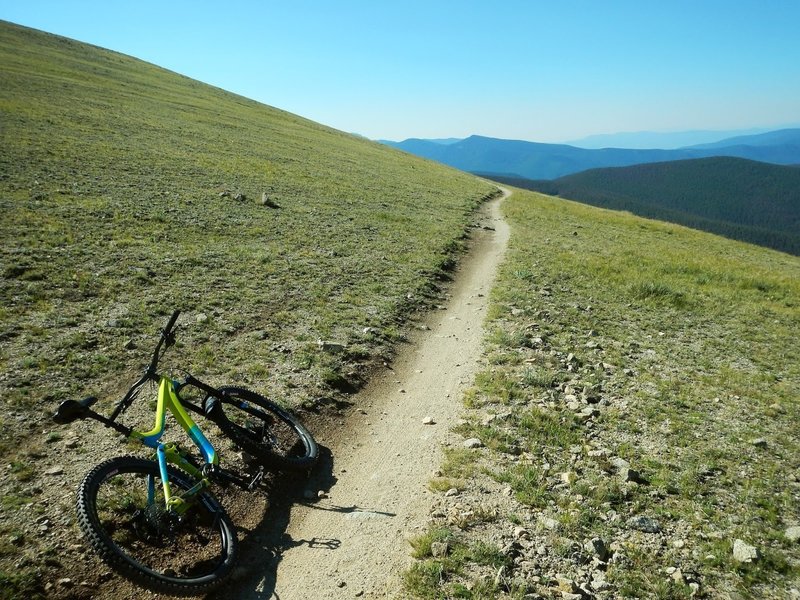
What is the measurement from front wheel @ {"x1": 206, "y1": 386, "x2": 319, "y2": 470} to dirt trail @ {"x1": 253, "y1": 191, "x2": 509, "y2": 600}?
0.70 meters

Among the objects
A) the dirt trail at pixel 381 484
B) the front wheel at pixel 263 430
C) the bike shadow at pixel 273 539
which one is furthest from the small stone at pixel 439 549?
the front wheel at pixel 263 430

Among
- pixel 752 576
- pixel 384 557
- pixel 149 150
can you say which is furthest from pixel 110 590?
pixel 149 150

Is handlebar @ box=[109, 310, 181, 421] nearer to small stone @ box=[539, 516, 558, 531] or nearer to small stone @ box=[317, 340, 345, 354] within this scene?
small stone @ box=[317, 340, 345, 354]

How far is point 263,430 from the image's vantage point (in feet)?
27.4

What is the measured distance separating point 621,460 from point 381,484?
4.68 metres

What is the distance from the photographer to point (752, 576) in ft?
20.5

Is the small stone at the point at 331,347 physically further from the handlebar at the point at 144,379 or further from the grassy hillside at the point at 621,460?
the handlebar at the point at 144,379

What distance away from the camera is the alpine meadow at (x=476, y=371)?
6.43m

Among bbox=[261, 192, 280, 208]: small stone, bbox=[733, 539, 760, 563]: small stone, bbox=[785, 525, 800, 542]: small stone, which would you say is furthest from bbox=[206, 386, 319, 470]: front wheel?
bbox=[261, 192, 280, 208]: small stone

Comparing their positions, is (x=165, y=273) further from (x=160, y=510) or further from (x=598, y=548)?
(x=598, y=548)

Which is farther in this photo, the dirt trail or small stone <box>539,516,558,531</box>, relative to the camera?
small stone <box>539,516,558,531</box>

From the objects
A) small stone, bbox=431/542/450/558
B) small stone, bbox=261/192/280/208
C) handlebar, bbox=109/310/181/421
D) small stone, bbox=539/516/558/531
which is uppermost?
small stone, bbox=261/192/280/208

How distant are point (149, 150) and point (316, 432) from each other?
35.3 m

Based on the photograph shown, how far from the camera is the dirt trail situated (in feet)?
20.4
